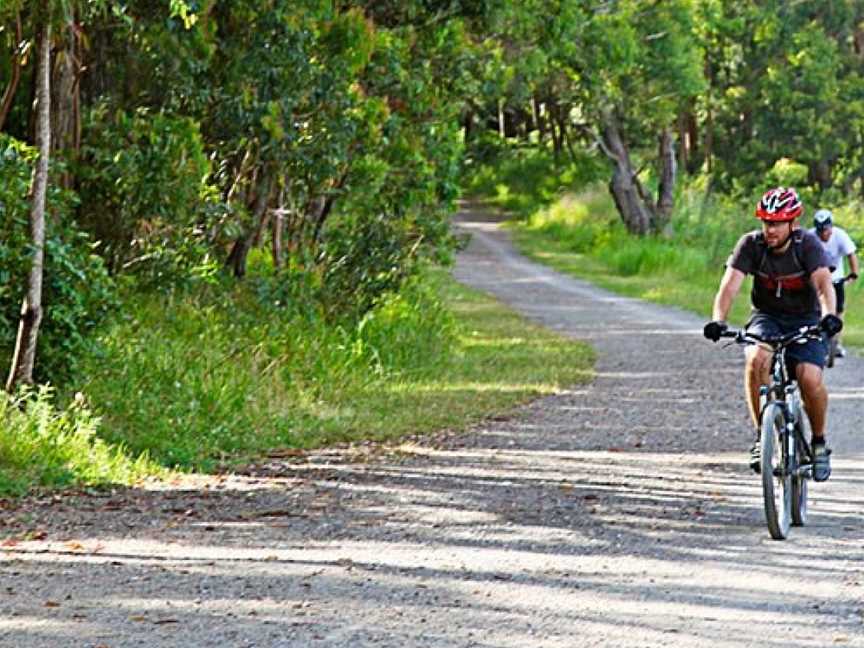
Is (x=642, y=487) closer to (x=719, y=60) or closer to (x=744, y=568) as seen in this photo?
(x=744, y=568)

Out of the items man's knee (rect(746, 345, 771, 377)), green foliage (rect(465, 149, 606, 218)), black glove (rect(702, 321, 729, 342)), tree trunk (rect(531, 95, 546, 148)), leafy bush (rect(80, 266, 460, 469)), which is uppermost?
black glove (rect(702, 321, 729, 342))

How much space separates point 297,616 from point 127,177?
24.8ft

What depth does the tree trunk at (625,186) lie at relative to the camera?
44.0 metres

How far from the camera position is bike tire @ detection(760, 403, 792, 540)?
9672 millimetres

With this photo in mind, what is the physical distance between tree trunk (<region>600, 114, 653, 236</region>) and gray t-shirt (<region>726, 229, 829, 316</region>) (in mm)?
33213

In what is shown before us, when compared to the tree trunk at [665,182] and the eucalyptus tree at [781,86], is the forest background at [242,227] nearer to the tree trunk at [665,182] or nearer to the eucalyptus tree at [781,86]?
the tree trunk at [665,182]

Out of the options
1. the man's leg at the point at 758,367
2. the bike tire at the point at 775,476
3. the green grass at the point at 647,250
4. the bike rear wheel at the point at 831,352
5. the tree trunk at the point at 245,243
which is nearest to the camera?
the bike tire at the point at 775,476

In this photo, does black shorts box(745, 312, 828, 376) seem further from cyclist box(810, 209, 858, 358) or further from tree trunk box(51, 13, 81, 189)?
cyclist box(810, 209, 858, 358)

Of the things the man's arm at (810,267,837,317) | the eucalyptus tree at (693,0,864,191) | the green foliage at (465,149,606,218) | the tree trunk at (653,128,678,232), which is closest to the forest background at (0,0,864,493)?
the man's arm at (810,267,837,317)

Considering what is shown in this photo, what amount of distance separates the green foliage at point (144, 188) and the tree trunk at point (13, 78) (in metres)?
0.83

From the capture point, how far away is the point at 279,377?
53.6 feet

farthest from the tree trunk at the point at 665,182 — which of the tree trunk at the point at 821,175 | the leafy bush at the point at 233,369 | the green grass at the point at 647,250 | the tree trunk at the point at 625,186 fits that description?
the leafy bush at the point at 233,369

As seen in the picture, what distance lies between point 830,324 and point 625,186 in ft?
115

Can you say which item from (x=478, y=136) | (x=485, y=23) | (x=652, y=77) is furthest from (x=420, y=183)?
(x=478, y=136)
